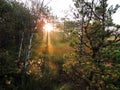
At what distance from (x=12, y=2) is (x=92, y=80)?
13.5m

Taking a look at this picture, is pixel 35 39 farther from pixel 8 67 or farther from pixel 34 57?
pixel 8 67

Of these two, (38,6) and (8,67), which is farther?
(38,6)

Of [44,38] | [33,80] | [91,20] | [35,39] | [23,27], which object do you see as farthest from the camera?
[44,38]

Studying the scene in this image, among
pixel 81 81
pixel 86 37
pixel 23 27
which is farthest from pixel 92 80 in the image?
pixel 23 27

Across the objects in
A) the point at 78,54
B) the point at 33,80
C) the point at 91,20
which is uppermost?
the point at 91,20

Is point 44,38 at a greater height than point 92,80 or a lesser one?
greater

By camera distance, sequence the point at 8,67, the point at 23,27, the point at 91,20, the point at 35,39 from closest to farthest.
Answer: the point at 91,20 → the point at 8,67 → the point at 23,27 → the point at 35,39

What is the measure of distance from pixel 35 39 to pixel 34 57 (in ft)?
14.0

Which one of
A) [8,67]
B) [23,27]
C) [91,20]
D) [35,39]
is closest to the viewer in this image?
[91,20]

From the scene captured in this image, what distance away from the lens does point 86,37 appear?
1122 cm

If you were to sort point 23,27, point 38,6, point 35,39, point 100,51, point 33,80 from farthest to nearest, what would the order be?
point 35,39 < point 23,27 < point 38,6 < point 33,80 < point 100,51

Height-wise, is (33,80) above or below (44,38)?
below

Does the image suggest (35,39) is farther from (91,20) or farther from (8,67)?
(91,20)

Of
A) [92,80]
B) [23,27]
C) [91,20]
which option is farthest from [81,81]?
[23,27]
